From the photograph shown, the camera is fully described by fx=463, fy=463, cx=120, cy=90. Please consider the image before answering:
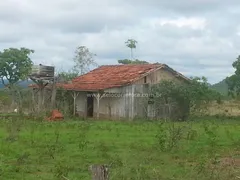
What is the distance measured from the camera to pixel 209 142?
17281 millimetres

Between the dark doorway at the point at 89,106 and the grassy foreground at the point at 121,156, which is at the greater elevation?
the dark doorway at the point at 89,106

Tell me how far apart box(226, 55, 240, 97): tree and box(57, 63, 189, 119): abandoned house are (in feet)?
19.3

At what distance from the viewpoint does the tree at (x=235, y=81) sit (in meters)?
39.8

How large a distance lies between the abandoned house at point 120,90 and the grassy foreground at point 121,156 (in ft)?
42.0

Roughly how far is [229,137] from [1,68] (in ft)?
122

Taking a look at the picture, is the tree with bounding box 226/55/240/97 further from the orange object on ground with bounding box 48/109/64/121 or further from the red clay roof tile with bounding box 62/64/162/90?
the orange object on ground with bounding box 48/109/64/121

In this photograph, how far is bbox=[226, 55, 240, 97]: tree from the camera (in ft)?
131

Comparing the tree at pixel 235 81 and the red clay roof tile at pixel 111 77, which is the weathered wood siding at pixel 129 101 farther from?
the tree at pixel 235 81

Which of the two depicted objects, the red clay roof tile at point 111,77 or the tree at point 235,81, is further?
the tree at point 235,81

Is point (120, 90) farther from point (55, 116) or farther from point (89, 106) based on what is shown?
point (55, 116)

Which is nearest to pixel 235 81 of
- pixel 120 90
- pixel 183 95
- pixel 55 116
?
pixel 183 95

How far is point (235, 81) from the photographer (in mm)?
39938

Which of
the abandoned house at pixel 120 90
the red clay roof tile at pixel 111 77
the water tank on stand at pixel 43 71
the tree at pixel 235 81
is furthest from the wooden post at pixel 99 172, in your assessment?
the tree at pixel 235 81

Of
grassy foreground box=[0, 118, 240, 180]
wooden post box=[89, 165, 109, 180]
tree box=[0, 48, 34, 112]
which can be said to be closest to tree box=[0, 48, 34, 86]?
tree box=[0, 48, 34, 112]
